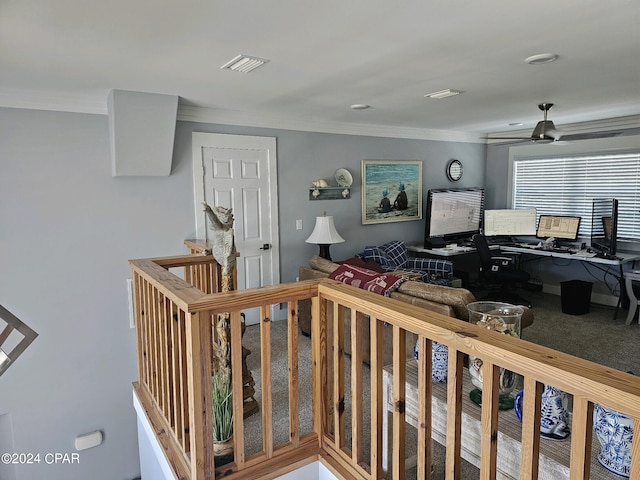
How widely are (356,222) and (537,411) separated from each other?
4.60 meters

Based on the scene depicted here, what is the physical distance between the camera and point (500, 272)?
18.0 ft

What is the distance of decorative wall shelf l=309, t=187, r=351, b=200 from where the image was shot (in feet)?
16.8

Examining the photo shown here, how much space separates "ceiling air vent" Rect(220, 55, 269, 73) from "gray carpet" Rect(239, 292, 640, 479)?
2240mm

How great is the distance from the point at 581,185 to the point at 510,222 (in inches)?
40.2

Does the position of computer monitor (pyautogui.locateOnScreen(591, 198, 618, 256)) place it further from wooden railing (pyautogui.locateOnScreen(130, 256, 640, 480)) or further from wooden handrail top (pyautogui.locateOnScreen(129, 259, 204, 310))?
wooden handrail top (pyautogui.locateOnScreen(129, 259, 204, 310))

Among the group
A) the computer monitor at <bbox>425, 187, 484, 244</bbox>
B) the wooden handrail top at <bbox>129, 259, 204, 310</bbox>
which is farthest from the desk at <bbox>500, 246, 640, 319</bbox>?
the wooden handrail top at <bbox>129, 259, 204, 310</bbox>

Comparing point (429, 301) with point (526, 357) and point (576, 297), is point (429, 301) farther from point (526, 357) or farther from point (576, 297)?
point (576, 297)

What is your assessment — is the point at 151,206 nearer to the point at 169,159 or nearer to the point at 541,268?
the point at 169,159

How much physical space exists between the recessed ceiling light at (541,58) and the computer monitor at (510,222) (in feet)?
12.3

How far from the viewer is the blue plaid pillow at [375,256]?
5148 millimetres

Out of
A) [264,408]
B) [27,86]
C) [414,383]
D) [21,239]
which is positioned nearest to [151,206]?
[21,239]

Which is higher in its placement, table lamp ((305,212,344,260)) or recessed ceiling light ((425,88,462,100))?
recessed ceiling light ((425,88,462,100))

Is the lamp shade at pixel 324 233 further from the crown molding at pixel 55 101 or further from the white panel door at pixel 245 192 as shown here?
the crown molding at pixel 55 101

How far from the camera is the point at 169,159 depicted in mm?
4004
